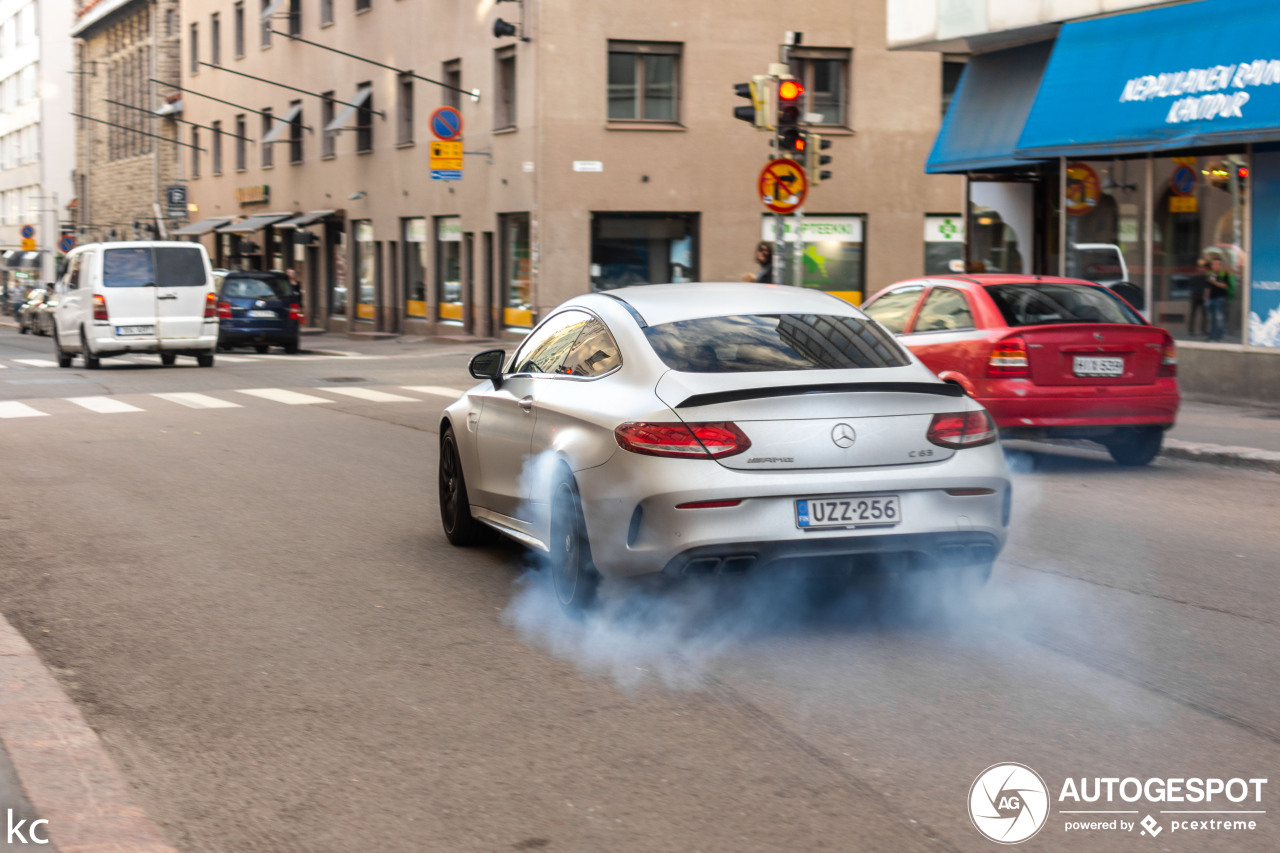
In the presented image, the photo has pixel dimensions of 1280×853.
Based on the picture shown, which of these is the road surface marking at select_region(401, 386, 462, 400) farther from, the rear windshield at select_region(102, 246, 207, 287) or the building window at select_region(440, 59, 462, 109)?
the building window at select_region(440, 59, 462, 109)

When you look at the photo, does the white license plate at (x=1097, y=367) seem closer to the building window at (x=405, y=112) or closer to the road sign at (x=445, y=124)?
the road sign at (x=445, y=124)

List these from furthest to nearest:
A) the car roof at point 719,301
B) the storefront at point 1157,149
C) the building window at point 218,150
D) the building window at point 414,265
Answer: the building window at point 218,150 → the building window at point 414,265 → the storefront at point 1157,149 → the car roof at point 719,301

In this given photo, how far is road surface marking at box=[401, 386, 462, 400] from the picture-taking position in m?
21.3

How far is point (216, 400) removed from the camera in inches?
789

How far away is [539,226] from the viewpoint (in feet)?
109

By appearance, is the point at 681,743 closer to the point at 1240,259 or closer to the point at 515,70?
the point at 1240,259

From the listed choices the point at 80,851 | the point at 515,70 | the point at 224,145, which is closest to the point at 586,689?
the point at 80,851

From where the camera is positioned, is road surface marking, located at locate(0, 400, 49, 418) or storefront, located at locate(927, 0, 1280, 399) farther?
road surface marking, located at locate(0, 400, 49, 418)

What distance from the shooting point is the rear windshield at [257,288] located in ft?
112

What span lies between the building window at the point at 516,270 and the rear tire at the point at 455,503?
24929 mm

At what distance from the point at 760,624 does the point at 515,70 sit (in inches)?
1159

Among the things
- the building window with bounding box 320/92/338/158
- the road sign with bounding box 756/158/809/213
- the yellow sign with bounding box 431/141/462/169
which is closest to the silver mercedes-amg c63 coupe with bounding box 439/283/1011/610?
the road sign with bounding box 756/158/809/213

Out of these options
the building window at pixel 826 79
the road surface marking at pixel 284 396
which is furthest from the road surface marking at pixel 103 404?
the building window at pixel 826 79

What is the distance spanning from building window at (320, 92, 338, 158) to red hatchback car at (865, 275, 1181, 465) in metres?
35.4
